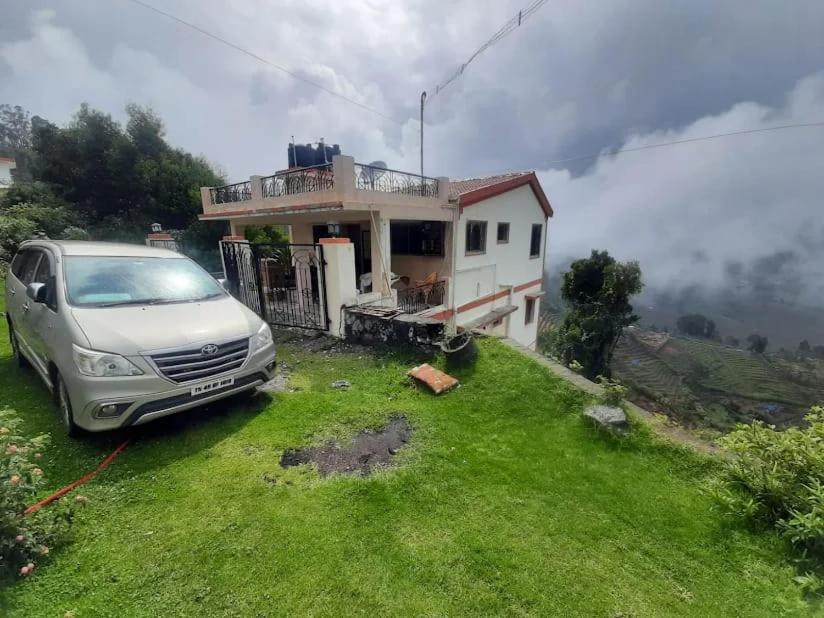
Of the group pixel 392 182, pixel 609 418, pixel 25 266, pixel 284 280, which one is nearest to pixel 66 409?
pixel 25 266

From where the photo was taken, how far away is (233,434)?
356cm

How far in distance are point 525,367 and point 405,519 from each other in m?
2.78

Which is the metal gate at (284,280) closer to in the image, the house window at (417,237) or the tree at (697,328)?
the house window at (417,237)

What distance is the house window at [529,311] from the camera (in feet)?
52.4

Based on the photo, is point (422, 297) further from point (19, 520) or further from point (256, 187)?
point (19, 520)

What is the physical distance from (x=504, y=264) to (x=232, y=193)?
1009cm

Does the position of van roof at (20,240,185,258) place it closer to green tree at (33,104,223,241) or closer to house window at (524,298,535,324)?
house window at (524,298,535,324)

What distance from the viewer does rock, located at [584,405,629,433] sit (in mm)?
3486

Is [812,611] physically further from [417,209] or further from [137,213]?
[137,213]

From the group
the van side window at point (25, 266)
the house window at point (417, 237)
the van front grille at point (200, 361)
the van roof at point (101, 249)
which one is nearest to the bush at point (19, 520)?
the van front grille at point (200, 361)

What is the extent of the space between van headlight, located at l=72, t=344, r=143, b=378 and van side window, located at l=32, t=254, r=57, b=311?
95 cm

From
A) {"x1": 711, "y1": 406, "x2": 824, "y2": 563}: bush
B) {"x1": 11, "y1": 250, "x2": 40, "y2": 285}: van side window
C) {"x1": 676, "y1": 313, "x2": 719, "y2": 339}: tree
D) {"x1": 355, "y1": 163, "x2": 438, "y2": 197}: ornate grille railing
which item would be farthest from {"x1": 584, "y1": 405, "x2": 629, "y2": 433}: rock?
{"x1": 676, "y1": 313, "x2": 719, "y2": 339}: tree

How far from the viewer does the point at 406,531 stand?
2.46 metres

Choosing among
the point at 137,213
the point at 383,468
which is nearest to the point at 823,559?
the point at 383,468
